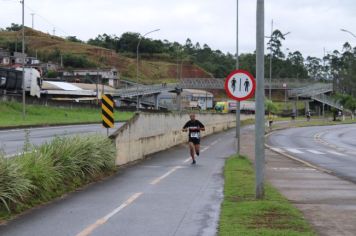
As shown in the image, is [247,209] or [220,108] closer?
[247,209]

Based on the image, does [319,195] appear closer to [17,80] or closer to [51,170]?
[51,170]

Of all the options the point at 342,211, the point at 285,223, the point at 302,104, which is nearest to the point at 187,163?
the point at 342,211

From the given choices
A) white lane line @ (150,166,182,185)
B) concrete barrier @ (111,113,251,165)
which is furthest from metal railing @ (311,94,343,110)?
white lane line @ (150,166,182,185)

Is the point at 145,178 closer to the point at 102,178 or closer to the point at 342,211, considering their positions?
the point at 102,178

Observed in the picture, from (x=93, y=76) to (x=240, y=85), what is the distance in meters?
135

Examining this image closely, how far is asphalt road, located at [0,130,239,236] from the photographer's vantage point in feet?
27.4

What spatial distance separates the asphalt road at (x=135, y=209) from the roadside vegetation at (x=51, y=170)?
28cm

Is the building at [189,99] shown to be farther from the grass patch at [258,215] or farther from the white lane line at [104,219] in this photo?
the white lane line at [104,219]

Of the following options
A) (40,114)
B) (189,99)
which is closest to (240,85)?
(40,114)

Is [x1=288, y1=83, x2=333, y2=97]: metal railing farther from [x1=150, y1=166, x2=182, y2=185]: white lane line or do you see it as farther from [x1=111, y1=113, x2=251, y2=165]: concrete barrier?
[x1=150, y1=166, x2=182, y2=185]: white lane line

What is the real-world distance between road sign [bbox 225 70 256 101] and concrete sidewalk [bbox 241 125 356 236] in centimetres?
240

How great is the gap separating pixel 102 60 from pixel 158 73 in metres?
18.2

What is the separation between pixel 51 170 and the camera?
11.6 metres

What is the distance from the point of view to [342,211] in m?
9.95
